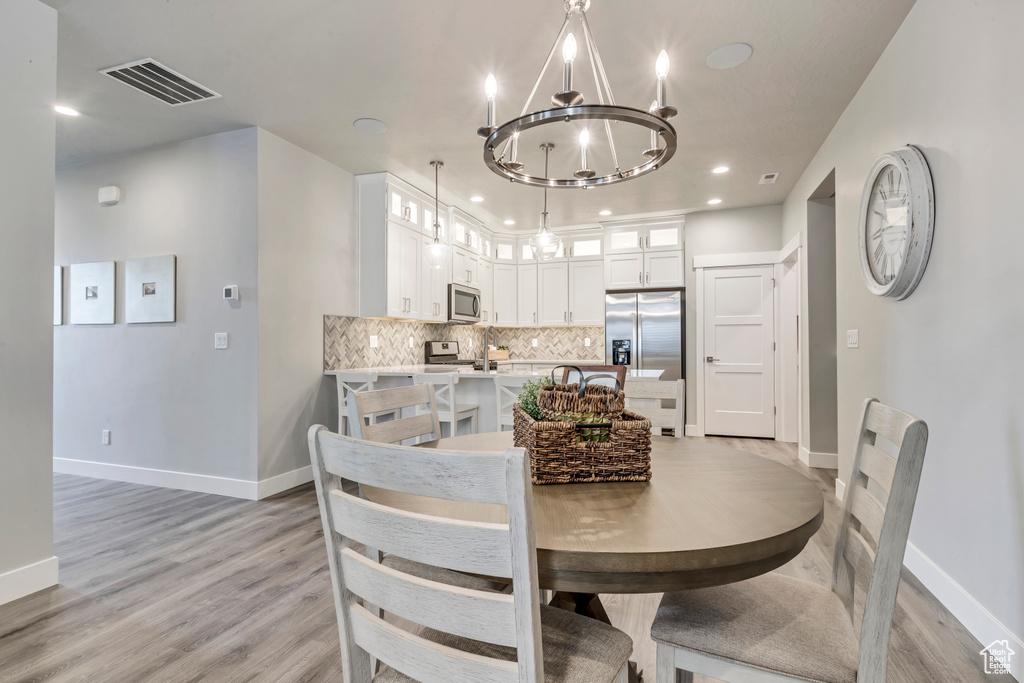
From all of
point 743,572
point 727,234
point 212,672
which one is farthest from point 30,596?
point 727,234

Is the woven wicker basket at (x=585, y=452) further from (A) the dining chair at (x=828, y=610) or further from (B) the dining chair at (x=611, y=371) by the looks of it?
(B) the dining chair at (x=611, y=371)

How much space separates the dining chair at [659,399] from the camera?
196 cm

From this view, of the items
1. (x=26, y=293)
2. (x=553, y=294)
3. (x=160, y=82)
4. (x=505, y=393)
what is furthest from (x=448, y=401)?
(x=553, y=294)

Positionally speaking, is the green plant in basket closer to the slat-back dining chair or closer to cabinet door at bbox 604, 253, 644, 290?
the slat-back dining chair

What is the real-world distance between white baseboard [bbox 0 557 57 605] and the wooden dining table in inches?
85.6

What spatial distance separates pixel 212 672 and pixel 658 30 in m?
3.14

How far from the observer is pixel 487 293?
6.35 meters

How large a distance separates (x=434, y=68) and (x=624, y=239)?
3.81 meters

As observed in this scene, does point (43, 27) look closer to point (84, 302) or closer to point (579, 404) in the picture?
point (84, 302)

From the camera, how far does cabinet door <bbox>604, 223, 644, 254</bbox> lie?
5.92m

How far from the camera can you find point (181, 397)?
12.0 feet

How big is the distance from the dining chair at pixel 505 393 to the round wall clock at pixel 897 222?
2.13m

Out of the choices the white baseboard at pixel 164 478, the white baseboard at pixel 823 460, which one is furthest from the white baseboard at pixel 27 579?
the white baseboard at pixel 823 460

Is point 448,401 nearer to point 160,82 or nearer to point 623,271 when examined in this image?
point 160,82
